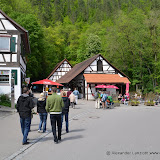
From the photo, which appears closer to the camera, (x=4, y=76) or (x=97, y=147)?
(x=97, y=147)

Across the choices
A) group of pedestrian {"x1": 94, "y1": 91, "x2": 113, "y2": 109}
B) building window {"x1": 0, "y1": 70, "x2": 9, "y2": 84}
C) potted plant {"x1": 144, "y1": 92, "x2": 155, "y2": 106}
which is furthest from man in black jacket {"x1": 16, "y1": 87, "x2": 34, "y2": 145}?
potted plant {"x1": 144, "y1": 92, "x2": 155, "y2": 106}

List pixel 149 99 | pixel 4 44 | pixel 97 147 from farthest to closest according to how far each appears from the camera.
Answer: pixel 149 99 → pixel 4 44 → pixel 97 147

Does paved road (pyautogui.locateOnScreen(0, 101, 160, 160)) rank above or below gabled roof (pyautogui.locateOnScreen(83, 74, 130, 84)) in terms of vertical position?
below

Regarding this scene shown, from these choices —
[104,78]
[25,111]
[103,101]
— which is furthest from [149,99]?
[25,111]

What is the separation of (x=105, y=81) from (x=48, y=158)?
91.1 feet

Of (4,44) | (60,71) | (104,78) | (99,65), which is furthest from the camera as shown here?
(60,71)

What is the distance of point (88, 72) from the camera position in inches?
1403

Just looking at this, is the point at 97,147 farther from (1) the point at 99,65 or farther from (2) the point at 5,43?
(1) the point at 99,65

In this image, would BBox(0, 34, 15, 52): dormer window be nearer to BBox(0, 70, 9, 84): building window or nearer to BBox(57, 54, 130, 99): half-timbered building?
BBox(0, 70, 9, 84): building window

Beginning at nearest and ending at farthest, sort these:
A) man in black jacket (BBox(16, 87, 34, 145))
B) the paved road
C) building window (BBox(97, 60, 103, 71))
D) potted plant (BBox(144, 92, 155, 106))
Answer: the paved road < man in black jacket (BBox(16, 87, 34, 145)) < potted plant (BBox(144, 92, 155, 106)) < building window (BBox(97, 60, 103, 71))

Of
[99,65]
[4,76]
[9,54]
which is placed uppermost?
[99,65]

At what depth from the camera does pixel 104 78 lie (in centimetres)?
3444

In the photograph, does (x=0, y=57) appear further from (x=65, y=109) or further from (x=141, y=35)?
(x=141, y=35)

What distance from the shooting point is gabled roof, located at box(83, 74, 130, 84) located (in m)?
33.0
